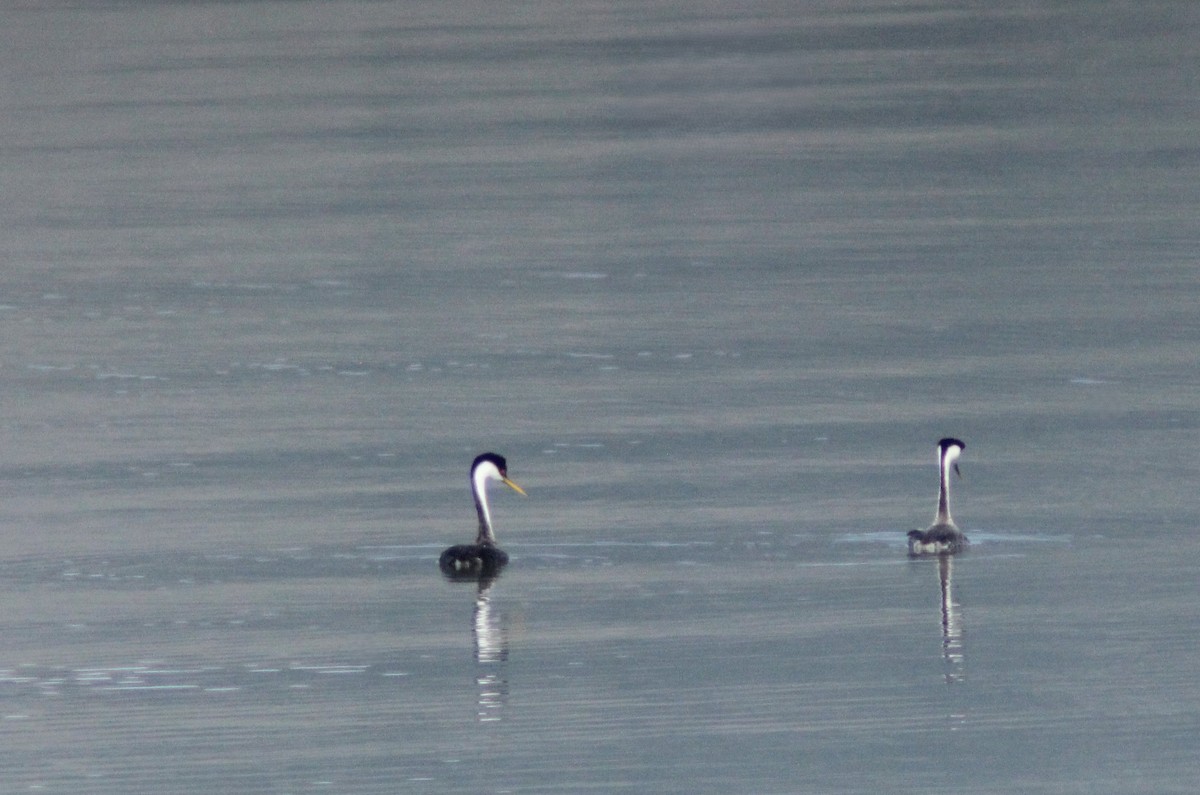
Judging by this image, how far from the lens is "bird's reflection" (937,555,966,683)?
10.9m

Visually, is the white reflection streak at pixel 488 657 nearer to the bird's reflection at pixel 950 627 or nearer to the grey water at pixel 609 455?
the grey water at pixel 609 455

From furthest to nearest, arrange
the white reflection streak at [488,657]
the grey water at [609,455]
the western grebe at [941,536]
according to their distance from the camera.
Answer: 1. the western grebe at [941,536]
2. the white reflection streak at [488,657]
3. the grey water at [609,455]

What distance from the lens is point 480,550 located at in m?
13.0

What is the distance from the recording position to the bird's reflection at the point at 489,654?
418 inches

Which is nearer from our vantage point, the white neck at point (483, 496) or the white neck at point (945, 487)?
the white neck at point (945, 487)

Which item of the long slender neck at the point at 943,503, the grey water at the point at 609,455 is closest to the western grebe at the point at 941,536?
the long slender neck at the point at 943,503

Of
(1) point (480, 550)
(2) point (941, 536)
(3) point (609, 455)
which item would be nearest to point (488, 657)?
(1) point (480, 550)

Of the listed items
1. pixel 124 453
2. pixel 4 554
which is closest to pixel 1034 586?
pixel 4 554

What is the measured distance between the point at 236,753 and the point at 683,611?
2601 mm

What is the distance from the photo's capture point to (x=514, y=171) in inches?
1198

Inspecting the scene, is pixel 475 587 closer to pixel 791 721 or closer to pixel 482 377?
pixel 791 721

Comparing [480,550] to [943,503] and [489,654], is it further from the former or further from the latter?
[943,503]

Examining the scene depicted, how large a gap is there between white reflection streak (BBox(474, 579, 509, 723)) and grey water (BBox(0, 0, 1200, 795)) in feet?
0.10

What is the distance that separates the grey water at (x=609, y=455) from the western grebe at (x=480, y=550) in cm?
12
